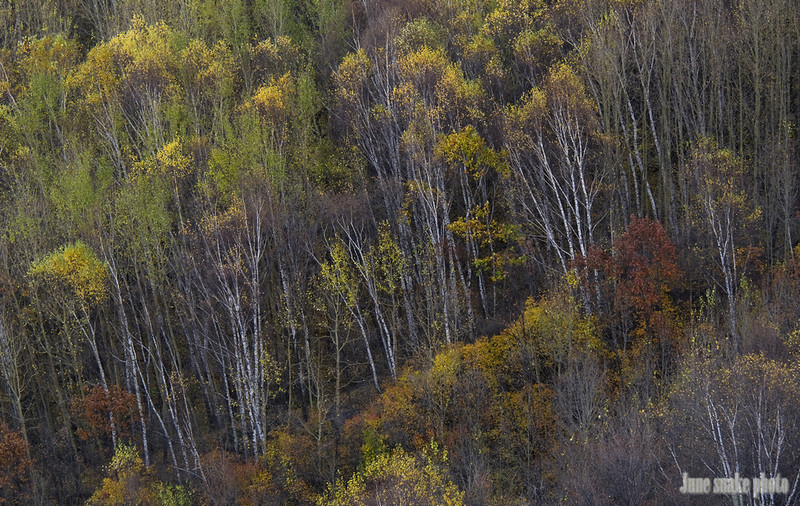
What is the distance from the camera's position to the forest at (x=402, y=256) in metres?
29.8

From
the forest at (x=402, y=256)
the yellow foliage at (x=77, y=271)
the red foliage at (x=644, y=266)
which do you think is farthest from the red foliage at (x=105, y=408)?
the red foliage at (x=644, y=266)

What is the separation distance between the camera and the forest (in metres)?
29.8

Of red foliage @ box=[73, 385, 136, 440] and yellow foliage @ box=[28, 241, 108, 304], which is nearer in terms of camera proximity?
yellow foliage @ box=[28, 241, 108, 304]

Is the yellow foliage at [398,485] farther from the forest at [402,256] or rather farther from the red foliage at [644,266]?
the red foliage at [644,266]

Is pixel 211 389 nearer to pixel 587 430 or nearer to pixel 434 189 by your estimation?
pixel 434 189

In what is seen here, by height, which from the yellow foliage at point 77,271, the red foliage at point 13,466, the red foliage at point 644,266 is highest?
the yellow foliage at point 77,271

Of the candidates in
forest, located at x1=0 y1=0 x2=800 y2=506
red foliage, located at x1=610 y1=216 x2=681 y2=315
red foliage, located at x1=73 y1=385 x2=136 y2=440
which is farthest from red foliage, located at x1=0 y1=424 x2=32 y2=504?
red foliage, located at x1=610 y1=216 x2=681 y2=315

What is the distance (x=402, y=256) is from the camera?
36.5 m

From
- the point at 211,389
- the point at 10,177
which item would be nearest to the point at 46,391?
the point at 211,389

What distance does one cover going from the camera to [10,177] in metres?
40.9

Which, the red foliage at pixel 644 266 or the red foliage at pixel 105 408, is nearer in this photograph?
the red foliage at pixel 644 266

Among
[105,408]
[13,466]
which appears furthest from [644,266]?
[13,466]

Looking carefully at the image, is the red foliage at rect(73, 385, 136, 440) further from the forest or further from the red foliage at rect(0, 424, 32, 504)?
the red foliage at rect(0, 424, 32, 504)

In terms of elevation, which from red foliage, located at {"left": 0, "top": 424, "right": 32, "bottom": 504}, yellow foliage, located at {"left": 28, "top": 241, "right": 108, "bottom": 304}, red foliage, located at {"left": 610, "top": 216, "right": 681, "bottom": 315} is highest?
yellow foliage, located at {"left": 28, "top": 241, "right": 108, "bottom": 304}
